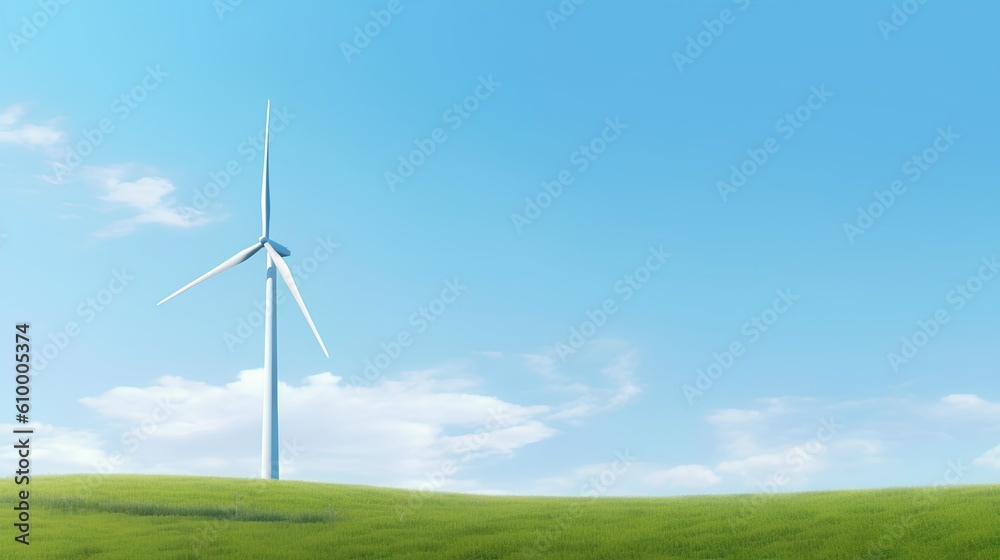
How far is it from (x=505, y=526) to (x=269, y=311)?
97.1 feet

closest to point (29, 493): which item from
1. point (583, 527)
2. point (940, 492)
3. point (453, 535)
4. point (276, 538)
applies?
point (276, 538)

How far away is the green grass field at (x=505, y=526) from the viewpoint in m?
27.8

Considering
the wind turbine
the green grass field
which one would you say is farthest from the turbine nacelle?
the green grass field

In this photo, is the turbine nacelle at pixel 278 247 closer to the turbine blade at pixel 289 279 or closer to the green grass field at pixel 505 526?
the turbine blade at pixel 289 279

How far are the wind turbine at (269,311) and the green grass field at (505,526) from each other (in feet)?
40.0

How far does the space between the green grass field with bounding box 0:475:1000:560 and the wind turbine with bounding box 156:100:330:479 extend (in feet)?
40.0

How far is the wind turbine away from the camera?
53.4 meters

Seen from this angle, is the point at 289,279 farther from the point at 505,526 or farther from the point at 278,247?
the point at 505,526

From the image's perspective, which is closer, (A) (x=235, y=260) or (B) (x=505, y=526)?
(B) (x=505, y=526)

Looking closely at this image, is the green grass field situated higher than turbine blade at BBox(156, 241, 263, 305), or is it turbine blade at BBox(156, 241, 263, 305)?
turbine blade at BBox(156, 241, 263, 305)

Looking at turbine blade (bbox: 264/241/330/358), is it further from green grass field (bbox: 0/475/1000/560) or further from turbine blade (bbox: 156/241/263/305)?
green grass field (bbox: 0/475/1000/560)

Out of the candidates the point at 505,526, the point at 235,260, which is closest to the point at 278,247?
the point at 235,260

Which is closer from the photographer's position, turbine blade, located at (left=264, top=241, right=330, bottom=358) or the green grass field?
the green grass field

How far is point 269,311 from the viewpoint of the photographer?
56875mm
